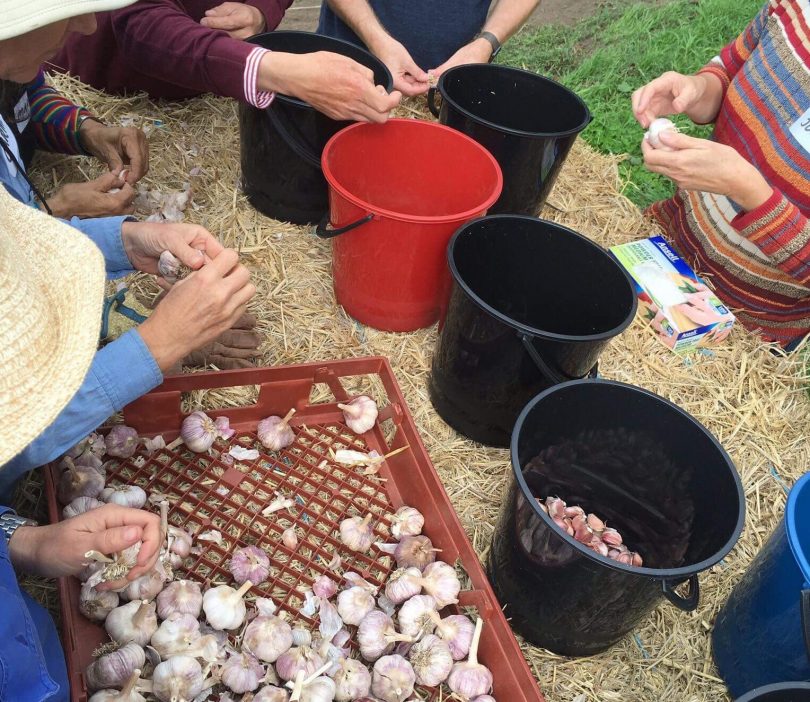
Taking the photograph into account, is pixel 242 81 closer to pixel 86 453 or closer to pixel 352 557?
pixel 86 453

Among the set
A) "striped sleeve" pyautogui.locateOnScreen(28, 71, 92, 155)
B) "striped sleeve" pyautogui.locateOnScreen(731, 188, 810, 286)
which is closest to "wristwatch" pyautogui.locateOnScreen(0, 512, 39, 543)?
"striped sleeve" pyautogui.locateOnScreen(28, 71, 92, 155)

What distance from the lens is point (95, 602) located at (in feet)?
3.65

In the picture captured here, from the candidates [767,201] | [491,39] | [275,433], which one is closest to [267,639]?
[275,433]

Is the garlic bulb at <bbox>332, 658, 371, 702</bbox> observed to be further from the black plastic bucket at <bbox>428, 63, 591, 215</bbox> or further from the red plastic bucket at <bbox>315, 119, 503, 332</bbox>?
the black plastic bucket at <bbox>428, 63, 591, 215</bbox>

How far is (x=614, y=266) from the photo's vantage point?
57.5 inches

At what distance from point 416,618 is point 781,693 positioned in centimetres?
54

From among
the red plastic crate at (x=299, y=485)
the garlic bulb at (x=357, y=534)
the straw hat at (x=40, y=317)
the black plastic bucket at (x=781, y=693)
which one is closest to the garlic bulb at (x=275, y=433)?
the red plastic crate at (x=299, y=485)

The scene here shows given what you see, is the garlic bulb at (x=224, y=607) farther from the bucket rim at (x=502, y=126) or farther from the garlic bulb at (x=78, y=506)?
the bucket rim at (x=502, y=126)

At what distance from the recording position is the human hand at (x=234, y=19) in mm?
2010

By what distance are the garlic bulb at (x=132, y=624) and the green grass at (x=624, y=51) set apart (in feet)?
8.28

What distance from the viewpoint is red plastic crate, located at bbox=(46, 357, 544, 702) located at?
1.24 metres

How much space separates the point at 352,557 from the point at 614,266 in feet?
Result: 2.56

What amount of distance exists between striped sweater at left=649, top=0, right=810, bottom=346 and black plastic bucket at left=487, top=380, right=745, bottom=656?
68 centimetres

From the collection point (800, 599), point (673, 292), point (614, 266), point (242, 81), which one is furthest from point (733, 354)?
point (242, 81)
